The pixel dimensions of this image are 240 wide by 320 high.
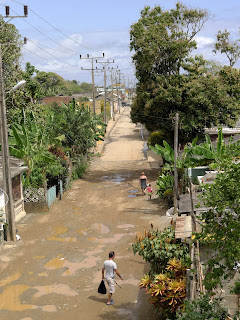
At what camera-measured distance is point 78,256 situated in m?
16.3

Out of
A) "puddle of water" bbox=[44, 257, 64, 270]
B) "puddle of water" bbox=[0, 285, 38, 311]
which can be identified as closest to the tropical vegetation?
"puddle of water" bbox=[0, 285, 38, 311]

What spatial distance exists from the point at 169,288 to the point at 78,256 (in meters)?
6.55

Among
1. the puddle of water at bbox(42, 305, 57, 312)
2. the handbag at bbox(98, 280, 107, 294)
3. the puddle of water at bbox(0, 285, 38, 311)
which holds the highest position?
the handbag at bbox(98, 280, 107, 294)

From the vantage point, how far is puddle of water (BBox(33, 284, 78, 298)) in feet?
43.5

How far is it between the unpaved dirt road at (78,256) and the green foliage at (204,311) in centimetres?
395

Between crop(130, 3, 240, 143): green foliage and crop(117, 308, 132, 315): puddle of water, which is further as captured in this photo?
crop(130, 3, 240, 143): green foliage

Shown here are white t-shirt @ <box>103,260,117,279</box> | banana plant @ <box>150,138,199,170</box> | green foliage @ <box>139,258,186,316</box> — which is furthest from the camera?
banana plant @ <box>150,138,199,170</box>

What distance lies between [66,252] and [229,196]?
10014mm

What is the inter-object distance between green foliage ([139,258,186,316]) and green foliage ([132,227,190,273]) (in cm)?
24

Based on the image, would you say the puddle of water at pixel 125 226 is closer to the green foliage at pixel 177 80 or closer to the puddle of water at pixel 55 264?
the puddle of water at pixel 55 264

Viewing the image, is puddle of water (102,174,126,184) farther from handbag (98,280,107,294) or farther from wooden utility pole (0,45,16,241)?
handbag (98,280,107,294)

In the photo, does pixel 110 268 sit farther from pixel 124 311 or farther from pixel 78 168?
pixel 78 168

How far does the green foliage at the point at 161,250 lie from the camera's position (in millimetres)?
11156

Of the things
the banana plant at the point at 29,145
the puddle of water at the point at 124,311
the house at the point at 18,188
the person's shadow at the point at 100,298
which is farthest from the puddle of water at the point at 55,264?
the banana plant at the point at 29,145
